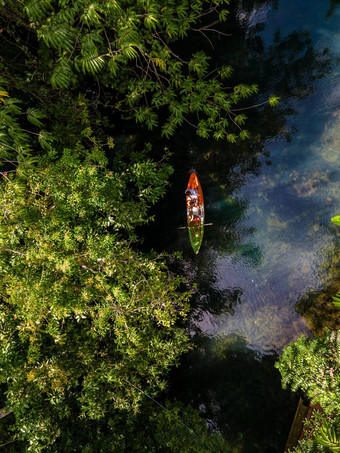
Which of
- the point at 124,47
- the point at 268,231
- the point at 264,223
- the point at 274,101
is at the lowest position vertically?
the point at 268,231

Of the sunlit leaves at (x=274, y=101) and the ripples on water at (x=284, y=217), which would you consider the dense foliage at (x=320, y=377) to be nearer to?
the ripples on water at (x=284, y=217)

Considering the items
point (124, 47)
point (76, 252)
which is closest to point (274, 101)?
point (124, 47)

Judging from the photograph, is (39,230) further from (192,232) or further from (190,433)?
(190,433)

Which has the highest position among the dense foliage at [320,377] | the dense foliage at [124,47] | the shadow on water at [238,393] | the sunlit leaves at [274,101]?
the dense foliage at [124,47]

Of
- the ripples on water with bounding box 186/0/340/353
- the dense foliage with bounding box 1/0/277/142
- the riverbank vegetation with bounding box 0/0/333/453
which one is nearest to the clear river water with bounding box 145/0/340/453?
the ripples on water with bounding box 186/0/340/353

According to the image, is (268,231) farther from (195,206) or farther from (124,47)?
(124,47)

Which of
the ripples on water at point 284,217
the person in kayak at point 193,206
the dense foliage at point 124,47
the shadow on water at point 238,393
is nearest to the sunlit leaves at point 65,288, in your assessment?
the dense foliage at point 124,47

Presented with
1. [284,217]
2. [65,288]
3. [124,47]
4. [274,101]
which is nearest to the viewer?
[124,47]

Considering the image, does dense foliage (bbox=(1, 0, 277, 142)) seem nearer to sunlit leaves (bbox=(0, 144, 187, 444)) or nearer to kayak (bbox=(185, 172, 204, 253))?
kayak (bbox=(185, 172, 204, 253))
